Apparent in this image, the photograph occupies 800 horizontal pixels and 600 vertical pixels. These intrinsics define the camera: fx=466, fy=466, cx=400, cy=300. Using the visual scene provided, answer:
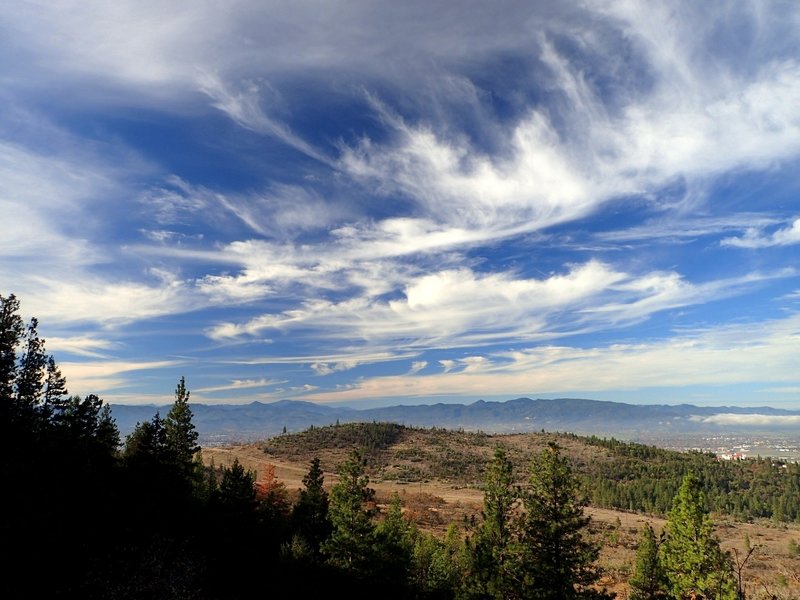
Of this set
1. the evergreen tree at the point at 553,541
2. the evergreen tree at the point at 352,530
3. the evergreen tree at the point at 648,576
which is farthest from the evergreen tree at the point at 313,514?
the evergreen tree at the point at 648,576

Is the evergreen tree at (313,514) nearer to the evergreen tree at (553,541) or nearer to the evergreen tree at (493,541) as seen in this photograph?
the evergreen tree at (493,541)

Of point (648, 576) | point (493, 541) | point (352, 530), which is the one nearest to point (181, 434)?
point (352, 530)

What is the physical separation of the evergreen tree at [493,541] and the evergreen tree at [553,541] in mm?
2291

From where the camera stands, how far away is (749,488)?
19262 centimetres

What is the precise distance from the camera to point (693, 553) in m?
37.7

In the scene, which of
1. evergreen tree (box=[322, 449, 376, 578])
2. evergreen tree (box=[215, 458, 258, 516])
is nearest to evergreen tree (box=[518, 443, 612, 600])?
evergreen tree (box=[322, 449, 376, 578])

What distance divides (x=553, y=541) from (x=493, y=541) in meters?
6.05

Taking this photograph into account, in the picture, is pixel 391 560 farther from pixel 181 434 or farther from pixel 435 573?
pixel 181 434

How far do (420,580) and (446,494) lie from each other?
352ft

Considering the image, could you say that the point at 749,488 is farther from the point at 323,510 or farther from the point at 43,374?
the point at 43,374

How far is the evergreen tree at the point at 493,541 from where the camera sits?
125ft

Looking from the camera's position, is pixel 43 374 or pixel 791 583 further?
pixel 791 583

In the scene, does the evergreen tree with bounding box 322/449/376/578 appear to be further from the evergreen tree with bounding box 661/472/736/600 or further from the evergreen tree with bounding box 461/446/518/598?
the evergreen tree with bounding box 661/472/736/600

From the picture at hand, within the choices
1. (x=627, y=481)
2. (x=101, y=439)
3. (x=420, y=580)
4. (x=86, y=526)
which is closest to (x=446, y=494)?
(x=627, y=481)
